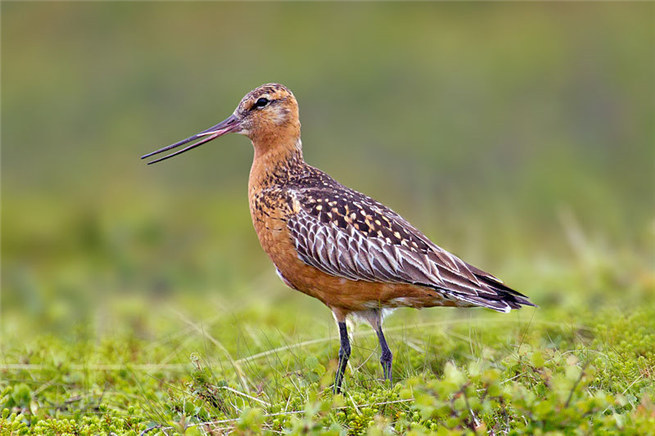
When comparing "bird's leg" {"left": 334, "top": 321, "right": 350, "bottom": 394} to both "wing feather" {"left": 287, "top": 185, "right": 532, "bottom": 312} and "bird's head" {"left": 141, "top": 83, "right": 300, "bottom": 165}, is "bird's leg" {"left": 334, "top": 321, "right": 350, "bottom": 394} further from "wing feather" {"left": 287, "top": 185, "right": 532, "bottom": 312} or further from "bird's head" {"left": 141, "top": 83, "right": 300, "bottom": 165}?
"bird's head" {"left": 141, "top": 83, "right": 300, "bottom": 165}

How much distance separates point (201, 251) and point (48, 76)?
6.79 meters

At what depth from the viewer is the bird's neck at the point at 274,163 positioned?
5.85m

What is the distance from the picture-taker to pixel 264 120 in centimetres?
595

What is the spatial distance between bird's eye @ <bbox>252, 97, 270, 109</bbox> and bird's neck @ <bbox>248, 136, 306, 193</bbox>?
0.86 feet

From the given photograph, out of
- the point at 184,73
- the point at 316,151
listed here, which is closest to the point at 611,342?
the point at 316,151

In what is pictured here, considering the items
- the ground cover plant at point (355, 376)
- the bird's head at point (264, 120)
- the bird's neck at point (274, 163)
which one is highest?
the bird's head at point (264, 120)

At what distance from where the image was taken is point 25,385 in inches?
209

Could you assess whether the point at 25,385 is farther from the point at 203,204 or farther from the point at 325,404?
the point at 203,204

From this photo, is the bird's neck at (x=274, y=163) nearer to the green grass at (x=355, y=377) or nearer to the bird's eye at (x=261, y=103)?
the bird's eye at (x=261, y=103)

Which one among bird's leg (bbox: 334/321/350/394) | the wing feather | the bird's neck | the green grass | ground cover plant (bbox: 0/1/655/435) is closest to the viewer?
the green grass

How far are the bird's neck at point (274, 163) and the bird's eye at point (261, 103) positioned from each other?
0.86 feet

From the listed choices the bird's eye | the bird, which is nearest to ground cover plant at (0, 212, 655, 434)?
the bird

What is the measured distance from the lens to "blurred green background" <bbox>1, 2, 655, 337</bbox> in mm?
10469

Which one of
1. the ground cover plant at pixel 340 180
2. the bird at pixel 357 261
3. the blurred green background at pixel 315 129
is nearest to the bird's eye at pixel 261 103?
the bird at pixel 357 261
